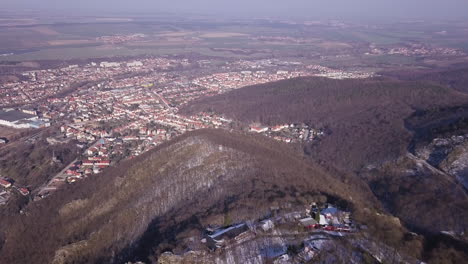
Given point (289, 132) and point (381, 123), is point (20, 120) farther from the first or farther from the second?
point (381, 123)

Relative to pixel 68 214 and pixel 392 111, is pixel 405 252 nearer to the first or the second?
pixel 68 214

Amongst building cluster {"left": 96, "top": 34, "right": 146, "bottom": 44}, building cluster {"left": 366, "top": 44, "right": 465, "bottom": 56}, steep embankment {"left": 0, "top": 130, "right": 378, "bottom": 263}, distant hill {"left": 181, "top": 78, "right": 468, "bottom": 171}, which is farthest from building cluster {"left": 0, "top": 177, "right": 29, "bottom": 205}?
building cluster {"left": 96, "top": 34, "right": 146, "bottom": 44}

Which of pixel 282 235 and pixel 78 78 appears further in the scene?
pixel 78 78

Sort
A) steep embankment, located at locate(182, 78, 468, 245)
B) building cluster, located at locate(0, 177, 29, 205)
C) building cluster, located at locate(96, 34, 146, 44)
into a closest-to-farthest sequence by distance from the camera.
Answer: steep embankment, located at locate(182, 78, 468, 245) < building cluster, located at locate(0, 177, 29, 205) < building cluster, located at locate(96, 34, 146, 44)

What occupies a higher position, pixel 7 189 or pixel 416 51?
pixel 416 51

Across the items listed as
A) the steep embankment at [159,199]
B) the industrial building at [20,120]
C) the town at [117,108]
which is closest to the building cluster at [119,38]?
the town at [117,108]

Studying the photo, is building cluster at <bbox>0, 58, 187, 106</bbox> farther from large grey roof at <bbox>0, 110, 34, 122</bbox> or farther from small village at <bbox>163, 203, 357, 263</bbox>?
small village at <bbox>163, 203, 357, 263</bbox>

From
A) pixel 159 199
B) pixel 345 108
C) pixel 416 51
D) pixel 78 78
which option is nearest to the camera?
pixel 159 199

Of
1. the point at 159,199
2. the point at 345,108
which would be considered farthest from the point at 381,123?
the point at 159,199

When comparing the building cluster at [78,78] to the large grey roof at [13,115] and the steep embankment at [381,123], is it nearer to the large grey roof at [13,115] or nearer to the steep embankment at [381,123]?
the large grey roof at [13,115]
